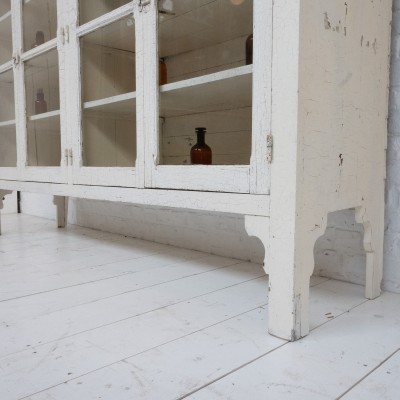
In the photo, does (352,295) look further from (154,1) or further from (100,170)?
(154,1)

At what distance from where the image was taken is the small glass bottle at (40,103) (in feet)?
6.14

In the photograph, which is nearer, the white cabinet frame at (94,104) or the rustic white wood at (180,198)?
the rustic white wood at (180,198)

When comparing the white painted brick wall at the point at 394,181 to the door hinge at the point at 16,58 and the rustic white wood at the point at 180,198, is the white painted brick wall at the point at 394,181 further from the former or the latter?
the door hinge at the point at 16,58

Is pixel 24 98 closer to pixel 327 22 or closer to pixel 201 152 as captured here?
pixel 201 152

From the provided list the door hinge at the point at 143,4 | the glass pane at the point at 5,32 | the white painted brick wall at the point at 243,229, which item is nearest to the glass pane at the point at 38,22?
the glass pane at the point at 5,32

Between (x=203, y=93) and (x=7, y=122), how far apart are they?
1393 mm

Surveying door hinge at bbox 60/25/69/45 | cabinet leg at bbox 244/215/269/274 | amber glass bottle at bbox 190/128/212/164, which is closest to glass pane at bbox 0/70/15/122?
door hinge at bbox 60/25/69/45

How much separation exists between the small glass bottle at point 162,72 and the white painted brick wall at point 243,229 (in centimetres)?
67

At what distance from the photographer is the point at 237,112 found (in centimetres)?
106

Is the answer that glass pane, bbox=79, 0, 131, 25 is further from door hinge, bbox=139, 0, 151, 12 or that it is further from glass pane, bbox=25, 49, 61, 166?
glass pane, bbox=25, 49, 61, 166

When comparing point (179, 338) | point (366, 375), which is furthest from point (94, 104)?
point (366, 375)

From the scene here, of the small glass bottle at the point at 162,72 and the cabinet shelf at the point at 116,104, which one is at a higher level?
the small glass bottle at the point at 162,72

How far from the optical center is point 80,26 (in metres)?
1.60

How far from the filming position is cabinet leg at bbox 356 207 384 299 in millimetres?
1184
